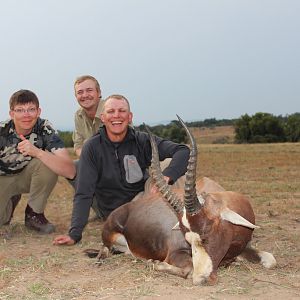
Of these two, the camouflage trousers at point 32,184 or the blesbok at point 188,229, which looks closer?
the blesbok at point 188,229

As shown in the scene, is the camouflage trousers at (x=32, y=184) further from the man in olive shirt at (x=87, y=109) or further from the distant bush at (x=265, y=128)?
the distant bush at (x=265, y=128)

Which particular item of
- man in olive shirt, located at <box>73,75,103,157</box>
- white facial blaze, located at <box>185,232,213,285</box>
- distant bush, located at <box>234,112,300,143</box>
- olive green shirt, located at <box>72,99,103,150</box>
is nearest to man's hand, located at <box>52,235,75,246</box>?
man in olive shirt, located at <box>73,75,103,157</box>

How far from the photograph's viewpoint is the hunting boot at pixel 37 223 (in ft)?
26.8

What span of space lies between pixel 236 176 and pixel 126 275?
40.2 feet

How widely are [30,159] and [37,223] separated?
0.99 metres

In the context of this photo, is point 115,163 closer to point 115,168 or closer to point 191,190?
point 115,168

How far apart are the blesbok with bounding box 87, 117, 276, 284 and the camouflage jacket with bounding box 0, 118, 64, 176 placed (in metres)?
1.71

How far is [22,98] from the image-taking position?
753 centimetres

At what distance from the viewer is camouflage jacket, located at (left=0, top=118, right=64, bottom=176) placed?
7805 millimetres

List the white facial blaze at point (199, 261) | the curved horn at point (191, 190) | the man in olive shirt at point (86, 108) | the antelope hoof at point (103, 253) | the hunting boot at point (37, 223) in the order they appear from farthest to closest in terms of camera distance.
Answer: the man in olive shirt at point (86, 108), the hunting boot at point (37, 223), the antelope hoof at point (103, 253), the curved horn at point (191, 190), the white facial blaze at point (199, 261)

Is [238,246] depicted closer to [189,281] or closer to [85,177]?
[189,281]

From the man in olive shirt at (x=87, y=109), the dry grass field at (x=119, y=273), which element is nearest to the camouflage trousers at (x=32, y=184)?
the dry grass field at (x=119, y=273)

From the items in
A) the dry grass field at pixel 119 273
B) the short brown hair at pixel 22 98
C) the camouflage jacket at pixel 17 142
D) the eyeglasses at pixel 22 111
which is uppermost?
the short brown hair at pixel 22 98

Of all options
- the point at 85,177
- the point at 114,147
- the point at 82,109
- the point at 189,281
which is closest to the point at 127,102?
the point at 114,147
